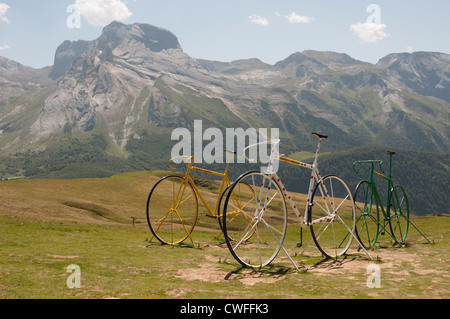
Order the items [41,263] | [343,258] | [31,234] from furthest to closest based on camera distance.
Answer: [31,234]
[343,258]
[41,263]

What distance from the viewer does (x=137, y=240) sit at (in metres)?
24.0

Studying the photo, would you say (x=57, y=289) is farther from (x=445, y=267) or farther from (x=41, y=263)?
(x=445, y=267)

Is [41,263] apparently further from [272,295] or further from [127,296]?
[272,295]

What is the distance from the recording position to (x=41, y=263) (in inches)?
575
